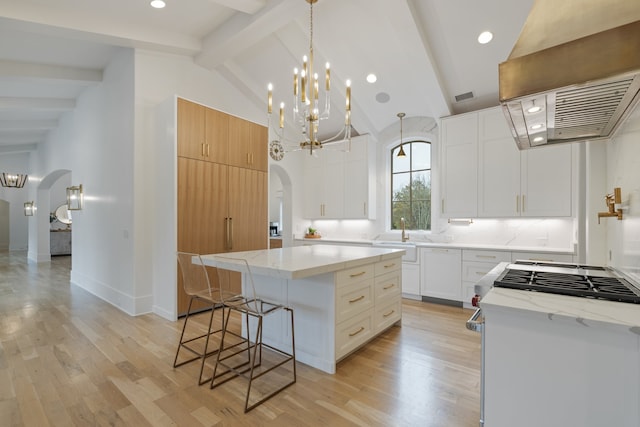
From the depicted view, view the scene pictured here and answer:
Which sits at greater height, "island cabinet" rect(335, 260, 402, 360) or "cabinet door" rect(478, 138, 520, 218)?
"cabinet door" rect(478, 138, 520, 218)

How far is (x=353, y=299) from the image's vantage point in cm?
269

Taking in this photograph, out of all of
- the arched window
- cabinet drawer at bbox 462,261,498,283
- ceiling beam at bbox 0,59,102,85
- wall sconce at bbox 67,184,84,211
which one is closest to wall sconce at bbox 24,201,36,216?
wall sconce at bbox 67,184,84,211

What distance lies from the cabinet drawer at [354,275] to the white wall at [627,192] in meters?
1.70

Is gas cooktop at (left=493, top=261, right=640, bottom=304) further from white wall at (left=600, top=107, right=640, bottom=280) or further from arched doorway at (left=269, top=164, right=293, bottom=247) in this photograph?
arched doorway at (left=269, top=164, right=293, bottom=247)

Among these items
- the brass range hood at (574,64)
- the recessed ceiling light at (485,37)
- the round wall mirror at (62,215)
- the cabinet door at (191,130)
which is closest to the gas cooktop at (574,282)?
the brass range hood at (574,64)

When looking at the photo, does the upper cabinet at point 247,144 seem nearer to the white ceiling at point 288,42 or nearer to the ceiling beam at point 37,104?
the white ceiling at point 288,42

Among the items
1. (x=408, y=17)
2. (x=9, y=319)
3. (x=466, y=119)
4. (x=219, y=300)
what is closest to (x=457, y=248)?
(x=466, y=119)

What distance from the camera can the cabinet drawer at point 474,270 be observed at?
13.2 ft

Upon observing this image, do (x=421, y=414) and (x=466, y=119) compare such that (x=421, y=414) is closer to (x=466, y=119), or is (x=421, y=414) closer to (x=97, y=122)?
(x=466, y=119)

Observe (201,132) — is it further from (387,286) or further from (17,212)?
(17,212)

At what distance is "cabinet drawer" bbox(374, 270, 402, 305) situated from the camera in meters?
3.09

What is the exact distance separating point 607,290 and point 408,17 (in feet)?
10.9

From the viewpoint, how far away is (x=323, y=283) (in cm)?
248

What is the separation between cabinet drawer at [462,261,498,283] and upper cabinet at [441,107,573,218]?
2.32 ft
